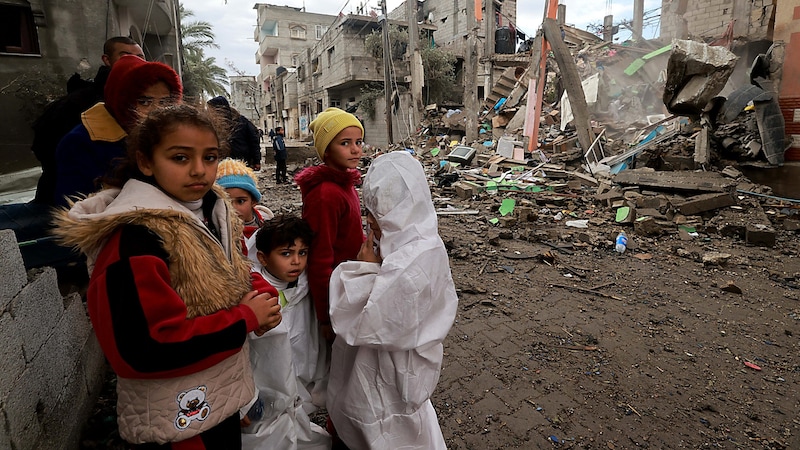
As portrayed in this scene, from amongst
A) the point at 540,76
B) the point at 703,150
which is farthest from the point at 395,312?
the point at 540,76

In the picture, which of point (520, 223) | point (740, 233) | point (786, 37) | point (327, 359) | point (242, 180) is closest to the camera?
point (327, 359)

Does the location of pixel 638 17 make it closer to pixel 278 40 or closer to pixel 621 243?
pixel 621 243

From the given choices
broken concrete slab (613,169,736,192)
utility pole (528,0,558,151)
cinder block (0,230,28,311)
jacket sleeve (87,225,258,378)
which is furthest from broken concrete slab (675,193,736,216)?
cinder block (0,230,28,311)

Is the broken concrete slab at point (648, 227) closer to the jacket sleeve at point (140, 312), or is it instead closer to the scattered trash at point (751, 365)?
the scattered trash at point (751, 365)

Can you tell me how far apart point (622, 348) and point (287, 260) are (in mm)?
2731

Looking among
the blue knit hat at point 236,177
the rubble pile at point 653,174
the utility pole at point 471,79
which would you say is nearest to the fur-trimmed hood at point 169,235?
the blue knit hat at point 236,177

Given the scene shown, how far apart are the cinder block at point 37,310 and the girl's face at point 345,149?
1326 millimetres

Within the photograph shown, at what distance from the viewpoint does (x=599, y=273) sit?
15.1 feet

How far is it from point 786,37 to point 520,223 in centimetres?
629

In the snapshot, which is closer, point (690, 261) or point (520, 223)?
point (690, 261)

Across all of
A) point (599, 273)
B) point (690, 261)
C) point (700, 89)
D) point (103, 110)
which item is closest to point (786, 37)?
point (700, 89)

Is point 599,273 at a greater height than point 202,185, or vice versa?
point 202,185

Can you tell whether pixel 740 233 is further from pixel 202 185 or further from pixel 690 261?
pixel 202 185

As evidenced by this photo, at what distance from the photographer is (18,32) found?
6758 millimetres
